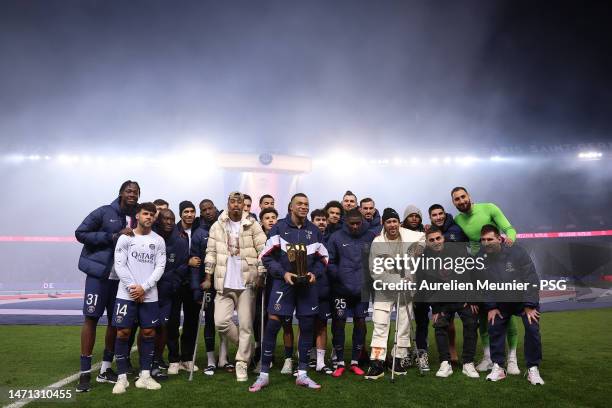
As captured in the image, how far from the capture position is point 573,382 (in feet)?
16.6

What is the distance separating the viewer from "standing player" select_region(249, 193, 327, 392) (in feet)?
16.3

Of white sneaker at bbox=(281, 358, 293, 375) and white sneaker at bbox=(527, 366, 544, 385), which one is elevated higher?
white sneaker at bbox=(527, 366, 544, 385)

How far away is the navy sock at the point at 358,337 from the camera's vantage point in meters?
5.59

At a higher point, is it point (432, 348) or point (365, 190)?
point (365, 190)

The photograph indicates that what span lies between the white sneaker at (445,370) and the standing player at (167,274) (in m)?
3.50

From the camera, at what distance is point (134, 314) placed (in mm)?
4812

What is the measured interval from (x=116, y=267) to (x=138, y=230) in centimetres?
50

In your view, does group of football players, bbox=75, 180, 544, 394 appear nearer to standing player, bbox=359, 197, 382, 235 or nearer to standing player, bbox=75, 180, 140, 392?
standing player, bbox=75, 180, 140, 392

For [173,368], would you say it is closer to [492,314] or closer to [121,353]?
[121,353]

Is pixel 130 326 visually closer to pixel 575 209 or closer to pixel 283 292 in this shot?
pixel 283 292

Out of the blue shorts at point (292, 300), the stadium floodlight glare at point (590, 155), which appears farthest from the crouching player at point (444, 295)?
the stadium floodlight glare at point (590, 155)

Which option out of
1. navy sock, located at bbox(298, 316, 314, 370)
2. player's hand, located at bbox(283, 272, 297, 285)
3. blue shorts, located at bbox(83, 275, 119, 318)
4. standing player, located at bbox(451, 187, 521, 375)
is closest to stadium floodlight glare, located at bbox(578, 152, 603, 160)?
standing player, located at bbox(451, 187, 521, 375)

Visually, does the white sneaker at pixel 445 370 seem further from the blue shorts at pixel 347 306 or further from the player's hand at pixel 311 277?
the player's hand at pixel 311 277

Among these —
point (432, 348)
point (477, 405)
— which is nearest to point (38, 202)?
point (432, 348)
